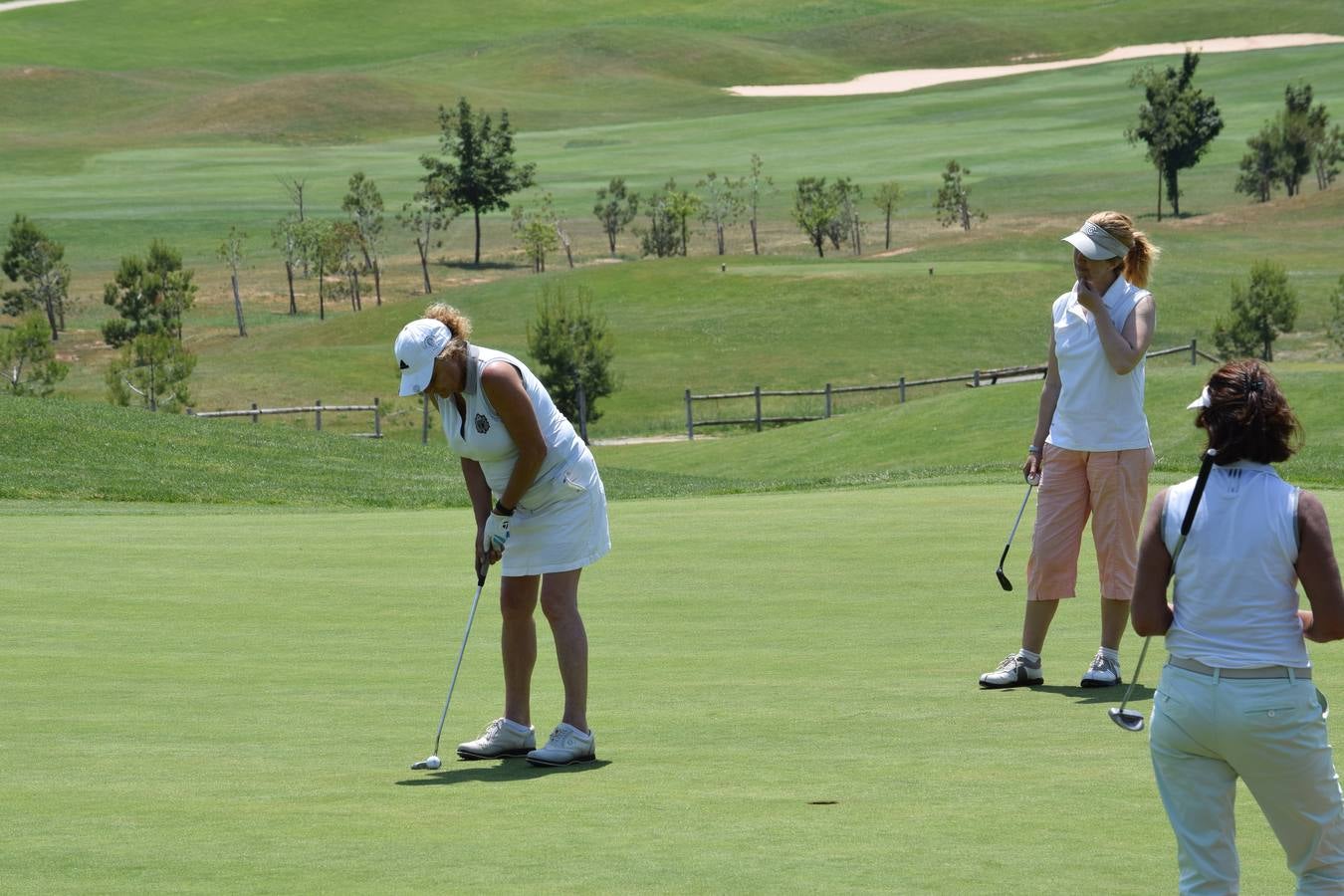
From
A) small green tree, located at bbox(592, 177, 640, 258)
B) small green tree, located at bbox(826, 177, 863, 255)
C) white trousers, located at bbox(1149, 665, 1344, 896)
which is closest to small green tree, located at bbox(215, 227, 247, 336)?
small green tree, located at bbox(592, 177, 640, 258)

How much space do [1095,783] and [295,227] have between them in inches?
3640

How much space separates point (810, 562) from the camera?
14.6 meters

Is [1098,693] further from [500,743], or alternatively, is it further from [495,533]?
[495,533]

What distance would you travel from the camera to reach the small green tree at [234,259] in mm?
83750

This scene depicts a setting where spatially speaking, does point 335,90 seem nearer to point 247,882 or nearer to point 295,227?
point 295,227

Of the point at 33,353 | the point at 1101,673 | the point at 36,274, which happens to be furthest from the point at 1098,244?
A: the point at 36,274

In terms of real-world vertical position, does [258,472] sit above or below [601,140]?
below

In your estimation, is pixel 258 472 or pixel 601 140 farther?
pixel 601 140

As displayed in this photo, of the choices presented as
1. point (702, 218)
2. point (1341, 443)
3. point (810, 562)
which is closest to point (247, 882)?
point (810, 562)

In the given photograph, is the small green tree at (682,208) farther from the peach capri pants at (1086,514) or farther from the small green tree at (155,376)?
the peach capri pants at (1086,514)

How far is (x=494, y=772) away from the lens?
758 centimetres

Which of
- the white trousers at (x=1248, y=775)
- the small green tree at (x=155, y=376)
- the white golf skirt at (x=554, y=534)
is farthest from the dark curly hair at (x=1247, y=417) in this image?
the small green tree at (x=155, y=376)

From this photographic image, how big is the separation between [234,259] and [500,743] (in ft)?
281

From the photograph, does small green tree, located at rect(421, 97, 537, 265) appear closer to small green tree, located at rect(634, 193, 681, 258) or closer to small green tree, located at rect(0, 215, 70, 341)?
small green tree, located at rect(634, 193, 681, 258)
